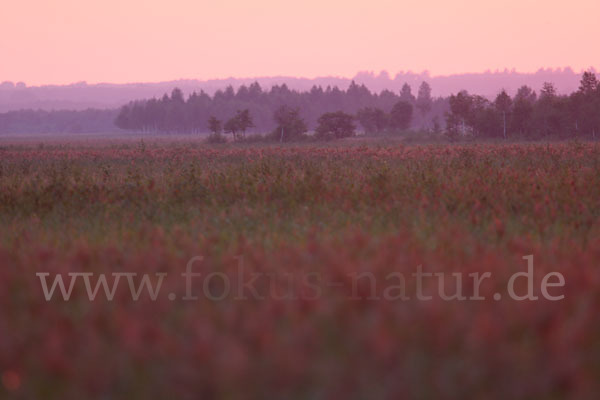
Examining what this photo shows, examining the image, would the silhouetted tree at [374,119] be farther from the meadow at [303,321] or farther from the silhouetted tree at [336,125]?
the meadow at [303,321]

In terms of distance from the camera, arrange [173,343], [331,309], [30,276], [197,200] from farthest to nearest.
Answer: [197,200]
[30,276]
[331,309]
[173,343]

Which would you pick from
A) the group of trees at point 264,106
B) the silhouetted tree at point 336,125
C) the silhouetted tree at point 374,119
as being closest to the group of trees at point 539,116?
the silhouetted tree at point 336,125

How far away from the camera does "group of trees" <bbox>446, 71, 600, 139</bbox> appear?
203 ft

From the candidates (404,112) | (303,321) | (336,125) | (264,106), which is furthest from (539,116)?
(264,106)

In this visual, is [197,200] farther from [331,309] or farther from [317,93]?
[317,93]

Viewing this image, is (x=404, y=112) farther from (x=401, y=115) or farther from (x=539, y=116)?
(x=539, y=116)

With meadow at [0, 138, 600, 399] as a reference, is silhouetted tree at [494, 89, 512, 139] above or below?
above

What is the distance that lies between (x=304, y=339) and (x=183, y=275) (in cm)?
213

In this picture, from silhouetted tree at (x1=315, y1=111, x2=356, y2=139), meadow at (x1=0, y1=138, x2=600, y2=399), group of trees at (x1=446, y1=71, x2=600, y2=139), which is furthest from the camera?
silhouetted tree at (x1=315, y1=111, x2=356, y2=139)

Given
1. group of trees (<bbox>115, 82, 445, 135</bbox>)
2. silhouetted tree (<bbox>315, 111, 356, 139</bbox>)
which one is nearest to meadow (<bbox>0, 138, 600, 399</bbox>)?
silhouetted tree (<bbox>315, 111, 356, 139</bbox>)

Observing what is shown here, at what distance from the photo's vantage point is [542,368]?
4.00m

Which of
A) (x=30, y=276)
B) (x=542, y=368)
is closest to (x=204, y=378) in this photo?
(x=542, y=368)

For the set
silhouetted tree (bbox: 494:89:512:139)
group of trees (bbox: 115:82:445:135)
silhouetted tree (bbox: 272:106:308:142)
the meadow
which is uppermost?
group of trees (bbox: 115:82:445:135)

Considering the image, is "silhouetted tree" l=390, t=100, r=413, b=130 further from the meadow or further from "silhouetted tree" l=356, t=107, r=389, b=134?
the meadow
